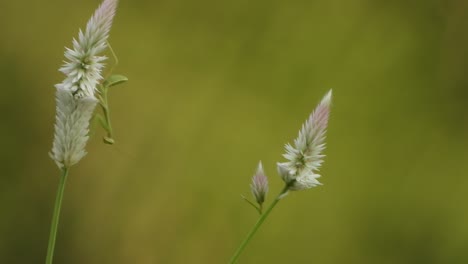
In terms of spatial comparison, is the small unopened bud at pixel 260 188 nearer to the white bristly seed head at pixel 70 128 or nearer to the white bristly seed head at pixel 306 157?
the white bristly seed head at pixel 306 157

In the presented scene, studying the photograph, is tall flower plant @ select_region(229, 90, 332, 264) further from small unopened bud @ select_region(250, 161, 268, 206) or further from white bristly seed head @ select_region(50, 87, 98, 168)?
white bristly seed head @ select_region(50, 87, 98, 168)

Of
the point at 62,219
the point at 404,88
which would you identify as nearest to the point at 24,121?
the point at 62,219

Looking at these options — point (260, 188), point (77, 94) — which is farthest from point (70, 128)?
point (260, 188)

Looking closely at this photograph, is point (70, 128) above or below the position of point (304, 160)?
below

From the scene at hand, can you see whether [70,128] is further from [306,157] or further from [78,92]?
[306,157]

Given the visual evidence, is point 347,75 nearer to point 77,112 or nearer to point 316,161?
point 316,161

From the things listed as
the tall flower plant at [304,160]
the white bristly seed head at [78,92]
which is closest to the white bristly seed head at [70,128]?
the white bristly seed head at [78,92]
